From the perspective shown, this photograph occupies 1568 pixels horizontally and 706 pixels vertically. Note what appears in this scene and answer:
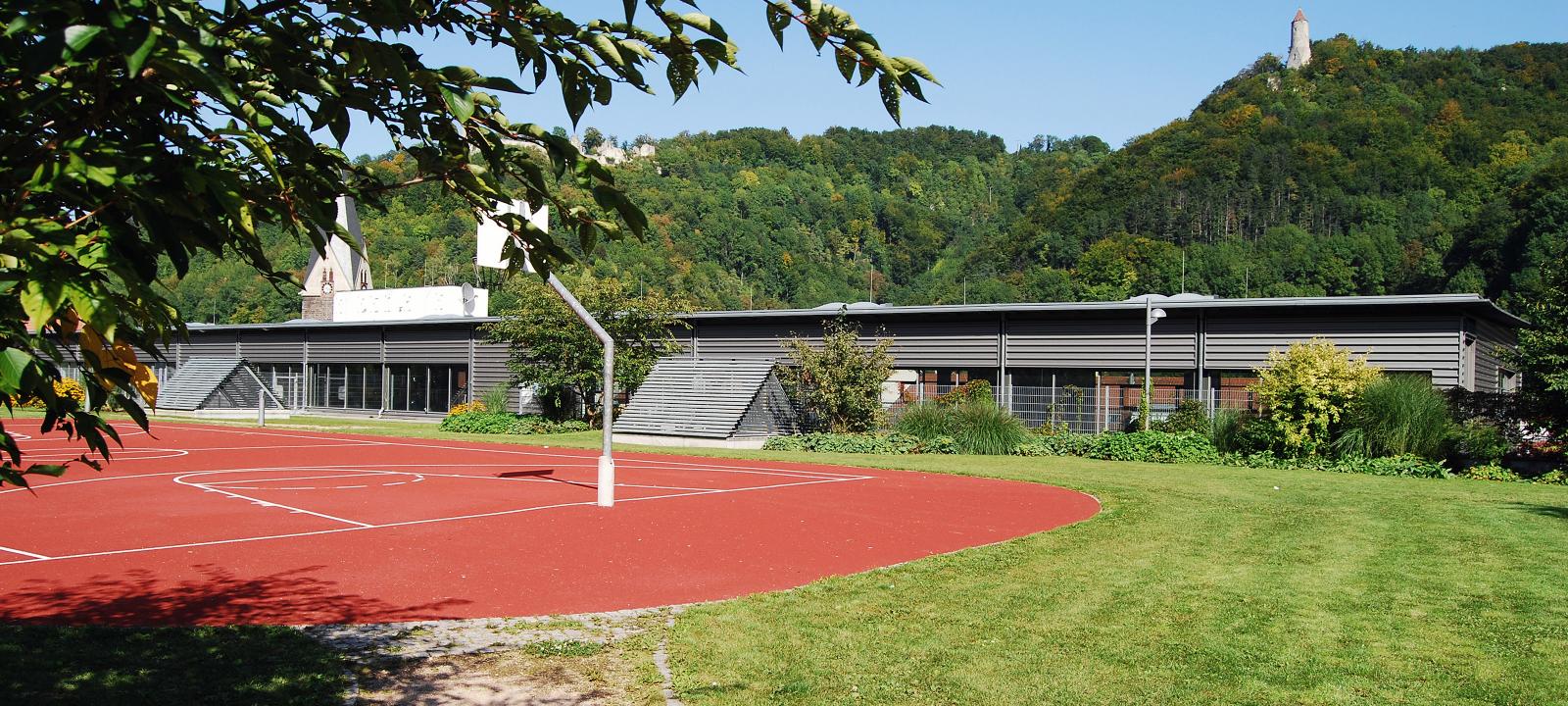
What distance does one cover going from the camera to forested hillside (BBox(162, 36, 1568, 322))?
8088 centimetres

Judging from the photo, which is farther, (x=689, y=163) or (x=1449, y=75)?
(x=689, y=163)

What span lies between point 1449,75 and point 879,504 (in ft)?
300

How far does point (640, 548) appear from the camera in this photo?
12.2m

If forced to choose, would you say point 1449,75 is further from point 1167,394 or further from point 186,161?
point 186,161

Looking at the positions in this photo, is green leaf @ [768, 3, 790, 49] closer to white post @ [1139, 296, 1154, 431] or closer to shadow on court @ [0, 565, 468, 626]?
shadow on court @ [0, 565, 468, 626]

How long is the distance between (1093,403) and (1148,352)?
3453 mm

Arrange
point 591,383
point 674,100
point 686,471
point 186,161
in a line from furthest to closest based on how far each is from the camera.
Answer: point 591,383 → point 686,471 → point 674,100 → point 186,161

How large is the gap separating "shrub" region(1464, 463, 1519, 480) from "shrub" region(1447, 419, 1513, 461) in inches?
14.1

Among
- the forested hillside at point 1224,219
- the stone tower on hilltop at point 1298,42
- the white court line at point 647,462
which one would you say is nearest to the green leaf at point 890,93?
the white court line at point 647,462

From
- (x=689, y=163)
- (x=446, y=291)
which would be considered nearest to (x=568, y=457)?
(x=446, y=291)

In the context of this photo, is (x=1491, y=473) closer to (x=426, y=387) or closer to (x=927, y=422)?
(x=927, y=422)

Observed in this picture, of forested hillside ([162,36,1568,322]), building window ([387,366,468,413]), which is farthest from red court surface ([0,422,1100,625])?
forested hillside ([162,36,1568,322])

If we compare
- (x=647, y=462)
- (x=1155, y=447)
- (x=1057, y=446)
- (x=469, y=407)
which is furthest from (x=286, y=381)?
(x=1155, y=447)

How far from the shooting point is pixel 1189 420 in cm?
2780
